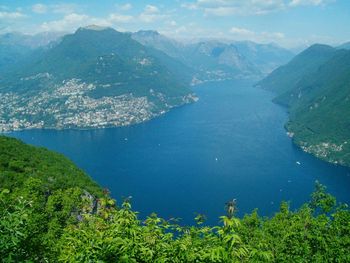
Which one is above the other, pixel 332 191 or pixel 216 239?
pixel 216 239

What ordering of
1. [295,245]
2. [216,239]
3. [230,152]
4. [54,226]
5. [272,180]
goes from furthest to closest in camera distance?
[230,152], [272,180], [295,245], [54,226], [216,239]

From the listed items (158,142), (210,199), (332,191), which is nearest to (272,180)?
(332,191)

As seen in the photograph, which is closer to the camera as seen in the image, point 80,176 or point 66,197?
point 66,197

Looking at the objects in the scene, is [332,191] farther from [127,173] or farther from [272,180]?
[127,173]

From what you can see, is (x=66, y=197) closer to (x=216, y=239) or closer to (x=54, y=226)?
(x=54, y=226)

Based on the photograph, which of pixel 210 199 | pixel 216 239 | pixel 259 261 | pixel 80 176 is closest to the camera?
pixel 216 239

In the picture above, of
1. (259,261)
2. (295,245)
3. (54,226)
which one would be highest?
(259,261)
